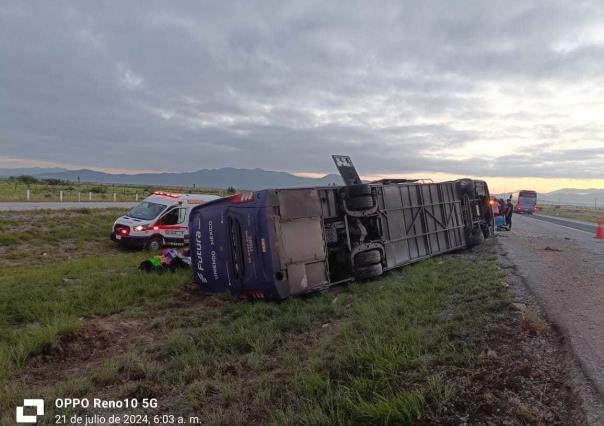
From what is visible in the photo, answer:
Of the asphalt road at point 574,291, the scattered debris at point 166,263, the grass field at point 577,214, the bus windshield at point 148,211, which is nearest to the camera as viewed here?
the asphalt road at point 574,291

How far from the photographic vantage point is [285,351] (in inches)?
201

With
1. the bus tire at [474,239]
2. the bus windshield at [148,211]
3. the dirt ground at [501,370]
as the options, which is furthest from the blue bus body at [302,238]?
the bus windshield at [148,211]

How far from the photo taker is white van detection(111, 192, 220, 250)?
50.0 ft

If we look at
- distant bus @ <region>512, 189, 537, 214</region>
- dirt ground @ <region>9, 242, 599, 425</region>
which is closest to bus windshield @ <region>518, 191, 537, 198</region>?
distant bus @ <region>512, 189, 537, 214</region>

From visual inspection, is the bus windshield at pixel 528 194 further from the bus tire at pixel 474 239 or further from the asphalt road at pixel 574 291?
the bus tire at pixel 474 239

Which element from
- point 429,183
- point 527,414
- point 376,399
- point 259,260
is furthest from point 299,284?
point 429,183

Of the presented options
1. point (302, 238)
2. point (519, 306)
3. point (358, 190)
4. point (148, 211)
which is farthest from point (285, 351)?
point (148, 211)

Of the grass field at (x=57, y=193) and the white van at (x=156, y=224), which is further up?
the grass field at (x=57, y=193)

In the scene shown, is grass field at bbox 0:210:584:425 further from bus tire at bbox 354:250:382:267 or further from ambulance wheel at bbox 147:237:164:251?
ambulance wheel at bbox 147:237:164:251

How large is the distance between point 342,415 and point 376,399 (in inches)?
12.1

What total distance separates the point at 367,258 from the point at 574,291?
343cm

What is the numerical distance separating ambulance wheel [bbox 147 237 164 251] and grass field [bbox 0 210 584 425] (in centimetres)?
654

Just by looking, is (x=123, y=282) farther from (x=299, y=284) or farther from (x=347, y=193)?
(x=347, y=193)

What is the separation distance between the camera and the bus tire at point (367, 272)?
8211 mm
